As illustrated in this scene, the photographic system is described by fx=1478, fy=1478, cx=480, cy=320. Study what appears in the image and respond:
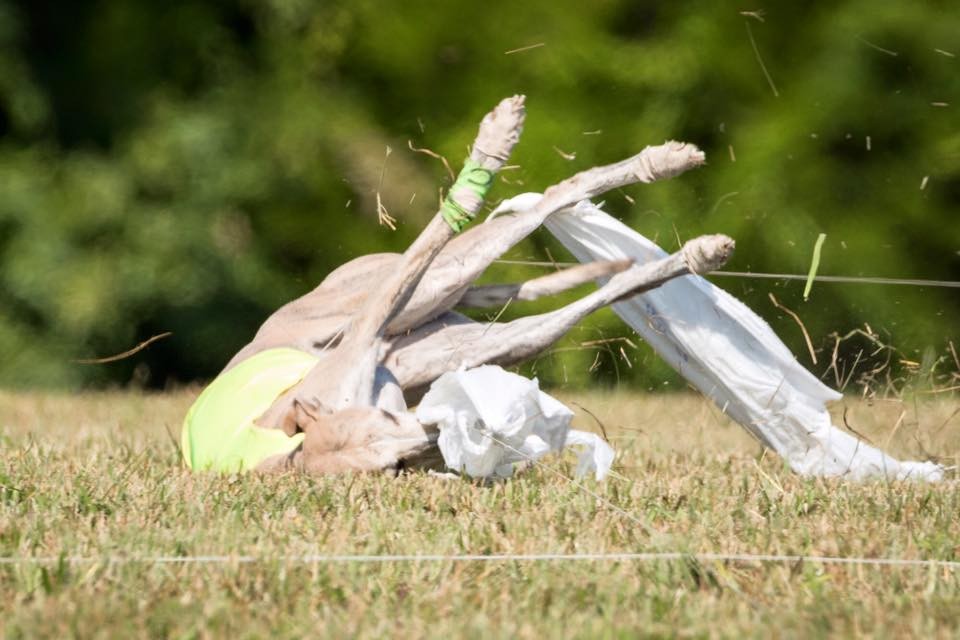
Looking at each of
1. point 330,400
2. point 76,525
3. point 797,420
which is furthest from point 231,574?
point 797,420

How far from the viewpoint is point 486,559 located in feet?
10.3

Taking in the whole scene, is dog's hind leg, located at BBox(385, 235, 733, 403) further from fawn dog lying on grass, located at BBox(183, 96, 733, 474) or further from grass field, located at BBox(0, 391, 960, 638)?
grass field, located at BBox(0, 391, 960, 638)

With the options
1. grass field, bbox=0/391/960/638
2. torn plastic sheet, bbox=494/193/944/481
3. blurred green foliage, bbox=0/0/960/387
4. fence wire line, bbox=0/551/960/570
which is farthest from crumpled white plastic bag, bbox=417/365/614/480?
blurred green foliage, bbox=0/0/960/387

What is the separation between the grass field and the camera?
8.67ft

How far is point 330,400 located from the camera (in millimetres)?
4391

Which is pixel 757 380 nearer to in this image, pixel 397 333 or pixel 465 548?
pixel 397 333

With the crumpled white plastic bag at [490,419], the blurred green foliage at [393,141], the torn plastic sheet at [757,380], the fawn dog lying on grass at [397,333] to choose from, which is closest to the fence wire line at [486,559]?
the crumpled white plastic bag at [490,419]

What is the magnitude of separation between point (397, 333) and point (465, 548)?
62.3 inches

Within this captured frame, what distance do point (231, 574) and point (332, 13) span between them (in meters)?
7.22

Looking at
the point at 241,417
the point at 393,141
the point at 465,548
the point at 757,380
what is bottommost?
the point at 393,141

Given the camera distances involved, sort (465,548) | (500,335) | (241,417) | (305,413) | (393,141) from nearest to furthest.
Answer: (465,548) → (305,413) → (241,417) → (500,335) → (393,141)

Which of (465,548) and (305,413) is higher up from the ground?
(465,548)

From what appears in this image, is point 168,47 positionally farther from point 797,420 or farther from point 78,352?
point 797,420

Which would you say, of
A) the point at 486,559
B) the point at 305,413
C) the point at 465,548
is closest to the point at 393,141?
the point at 305,413
